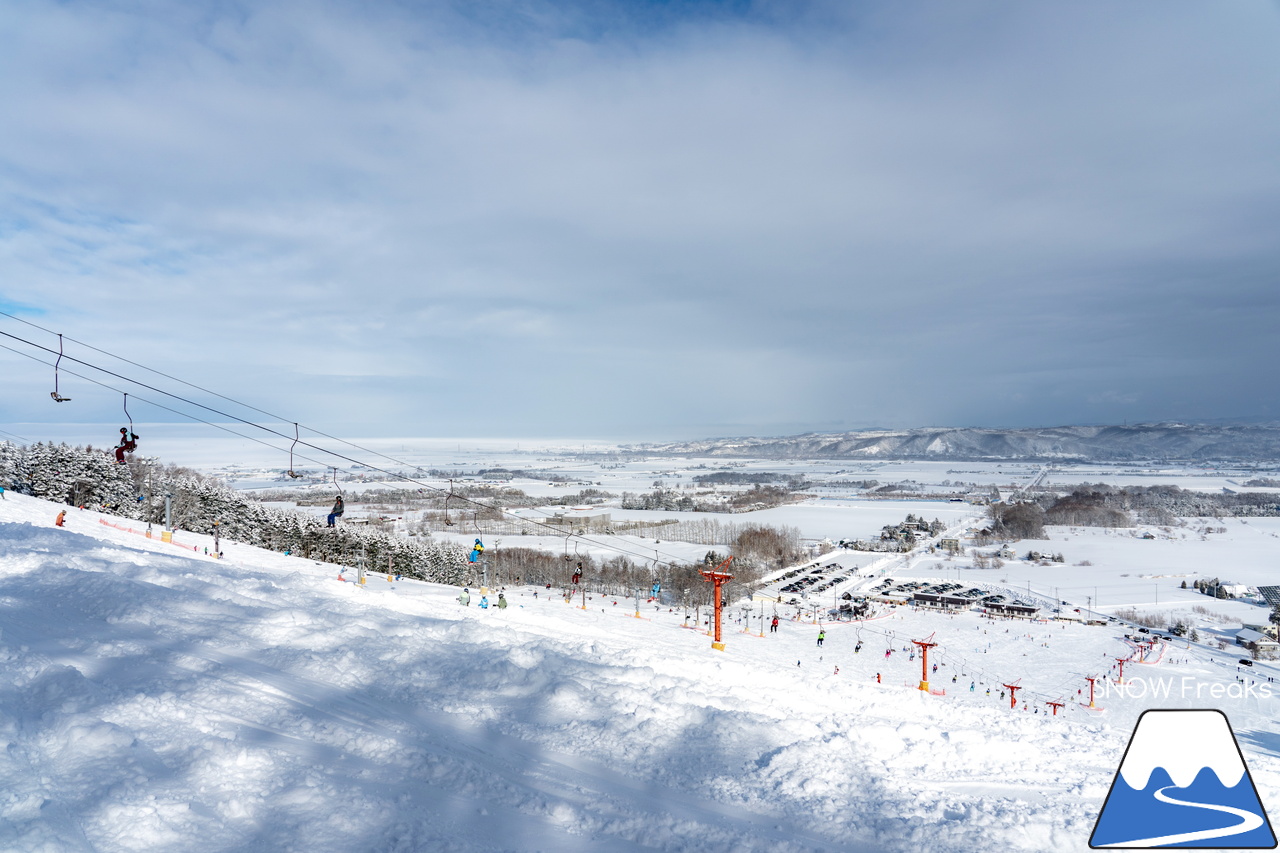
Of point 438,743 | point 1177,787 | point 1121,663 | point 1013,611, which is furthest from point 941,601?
point 1177,787

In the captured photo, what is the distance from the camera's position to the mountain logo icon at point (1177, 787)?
2441 mm

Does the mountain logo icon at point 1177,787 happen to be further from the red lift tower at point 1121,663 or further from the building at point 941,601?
the building at point 941,601

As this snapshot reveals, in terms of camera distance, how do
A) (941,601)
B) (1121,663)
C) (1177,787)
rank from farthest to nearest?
(941,601)
(1121,663)
(1177,787)

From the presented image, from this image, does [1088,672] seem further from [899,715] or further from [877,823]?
[877,823]

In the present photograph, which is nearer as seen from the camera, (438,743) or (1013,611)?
(438,743)

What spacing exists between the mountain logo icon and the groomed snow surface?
283 centimetres

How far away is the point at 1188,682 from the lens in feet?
83.5

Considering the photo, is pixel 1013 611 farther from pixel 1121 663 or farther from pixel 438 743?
pixel 438 743

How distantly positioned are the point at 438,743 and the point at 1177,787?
18.0 ft

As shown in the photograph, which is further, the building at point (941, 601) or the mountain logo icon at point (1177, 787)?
the building at point (941, 601)

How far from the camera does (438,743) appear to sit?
5785 mm

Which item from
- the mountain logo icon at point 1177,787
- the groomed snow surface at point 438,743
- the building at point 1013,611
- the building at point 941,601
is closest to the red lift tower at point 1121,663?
the building at point 1013,611

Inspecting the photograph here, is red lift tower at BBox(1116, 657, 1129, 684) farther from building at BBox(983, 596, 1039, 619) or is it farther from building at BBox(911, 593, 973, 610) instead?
building at BBox(911, 593, 973, 610)

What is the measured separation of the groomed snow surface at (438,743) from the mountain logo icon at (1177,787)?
111 inches
